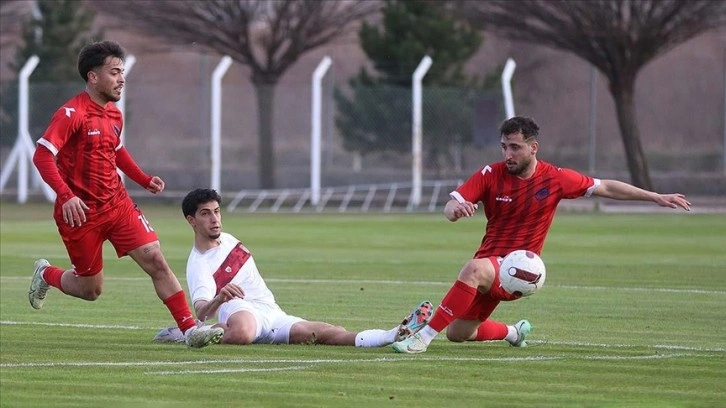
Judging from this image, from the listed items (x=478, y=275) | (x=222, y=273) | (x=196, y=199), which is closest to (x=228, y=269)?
(x=222, y=273)

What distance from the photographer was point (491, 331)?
1071 centimetres

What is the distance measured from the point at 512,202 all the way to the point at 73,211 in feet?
9.95

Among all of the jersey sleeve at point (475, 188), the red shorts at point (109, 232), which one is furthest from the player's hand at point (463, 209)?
the red shorts at point (109, 232)

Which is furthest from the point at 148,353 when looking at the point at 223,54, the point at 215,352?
the point at 223,54

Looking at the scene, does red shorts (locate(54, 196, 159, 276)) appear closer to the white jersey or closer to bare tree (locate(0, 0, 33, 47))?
the white jersey

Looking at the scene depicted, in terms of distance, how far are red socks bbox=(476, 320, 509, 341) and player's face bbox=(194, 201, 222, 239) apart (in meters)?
2.01

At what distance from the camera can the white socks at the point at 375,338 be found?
10266 mm

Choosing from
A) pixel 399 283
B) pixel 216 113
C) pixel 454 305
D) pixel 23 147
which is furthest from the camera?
pixel 23 147

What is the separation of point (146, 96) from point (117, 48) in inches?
1535

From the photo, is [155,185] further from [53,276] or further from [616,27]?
[616,27]

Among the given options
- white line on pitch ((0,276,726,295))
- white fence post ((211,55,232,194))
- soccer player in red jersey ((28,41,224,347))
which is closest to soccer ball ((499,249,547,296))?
soccer player in red jersey ((28,41,224,347))

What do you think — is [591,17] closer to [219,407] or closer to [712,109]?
[712,109]

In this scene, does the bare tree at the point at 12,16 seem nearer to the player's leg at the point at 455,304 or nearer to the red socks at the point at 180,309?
the red socks at the point at 180,309

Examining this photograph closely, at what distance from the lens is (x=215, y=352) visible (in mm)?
10211
